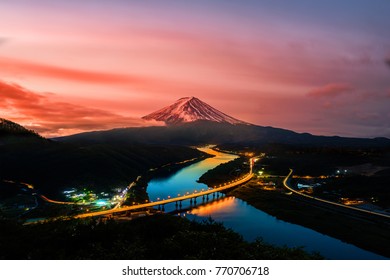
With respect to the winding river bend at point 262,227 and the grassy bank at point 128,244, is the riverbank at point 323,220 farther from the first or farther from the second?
the grassy bank at point 128,244

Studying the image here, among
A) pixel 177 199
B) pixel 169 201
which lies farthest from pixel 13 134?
pixel 169 201

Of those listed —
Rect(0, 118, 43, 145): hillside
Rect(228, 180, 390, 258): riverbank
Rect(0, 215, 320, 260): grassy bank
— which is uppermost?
Rect(0, 118, 43, 145): hillside

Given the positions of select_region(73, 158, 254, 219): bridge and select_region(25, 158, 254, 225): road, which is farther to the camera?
select_region(73, 158, 254, 219): bridge

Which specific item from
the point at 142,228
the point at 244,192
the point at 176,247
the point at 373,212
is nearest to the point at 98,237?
the point at 142,228

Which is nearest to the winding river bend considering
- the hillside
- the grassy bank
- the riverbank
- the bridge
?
the riverbank

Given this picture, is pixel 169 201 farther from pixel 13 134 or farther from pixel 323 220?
pixel 13 134

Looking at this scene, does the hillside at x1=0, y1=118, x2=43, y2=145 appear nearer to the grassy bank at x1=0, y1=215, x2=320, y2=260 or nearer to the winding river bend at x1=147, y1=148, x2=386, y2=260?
the winding river bend at x1=147, y1=148, x2=386, y2=260

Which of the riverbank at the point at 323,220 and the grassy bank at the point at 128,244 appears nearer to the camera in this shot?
the grassy bank at the point at 128,244

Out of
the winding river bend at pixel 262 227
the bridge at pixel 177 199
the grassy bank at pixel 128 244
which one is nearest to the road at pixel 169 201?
the bridge at pixel 177 199

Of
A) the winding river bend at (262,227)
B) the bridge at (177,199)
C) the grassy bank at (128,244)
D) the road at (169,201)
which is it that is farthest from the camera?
the bridge at (177,199)
